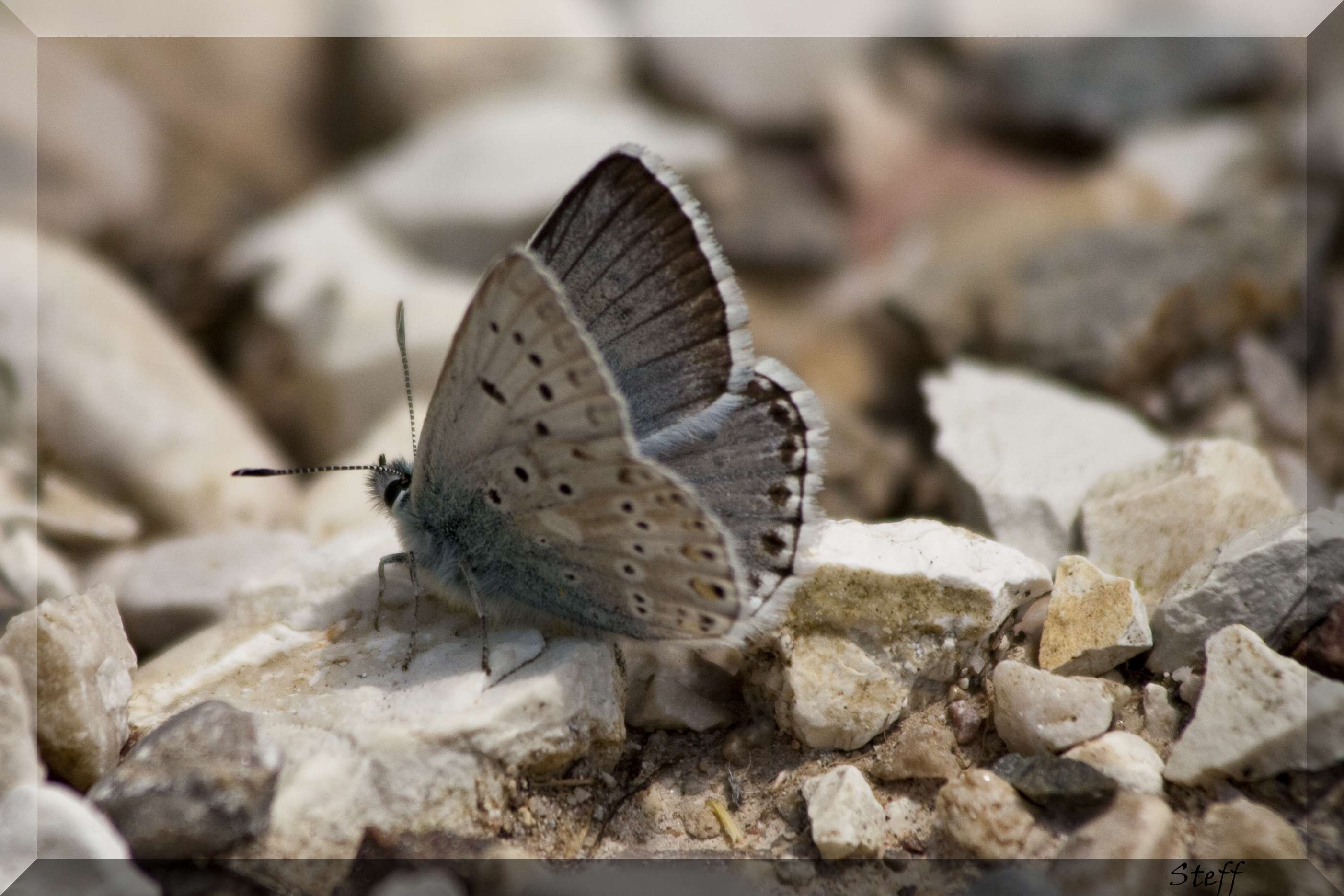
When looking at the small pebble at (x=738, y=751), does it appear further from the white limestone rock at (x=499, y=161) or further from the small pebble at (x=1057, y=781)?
the white limestone rock at (x=499, y=161)

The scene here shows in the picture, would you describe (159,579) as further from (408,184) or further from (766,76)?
(766,76)

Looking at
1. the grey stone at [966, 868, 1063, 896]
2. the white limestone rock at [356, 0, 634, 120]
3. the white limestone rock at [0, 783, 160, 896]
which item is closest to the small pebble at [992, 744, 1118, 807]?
the grey stone at [966, 868, 1063, 896]

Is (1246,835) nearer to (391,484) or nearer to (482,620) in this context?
(482,620)

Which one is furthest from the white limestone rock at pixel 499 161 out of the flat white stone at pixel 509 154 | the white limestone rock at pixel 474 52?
the white limestone rock at pixel 474 52

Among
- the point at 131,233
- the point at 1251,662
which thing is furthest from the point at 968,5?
the point at 1251,662

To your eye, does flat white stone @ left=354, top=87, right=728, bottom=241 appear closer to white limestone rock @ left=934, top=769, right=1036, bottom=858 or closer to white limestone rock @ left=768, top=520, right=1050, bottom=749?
white limestone rock @ left=768, top=520, right=1050, bottom=749
